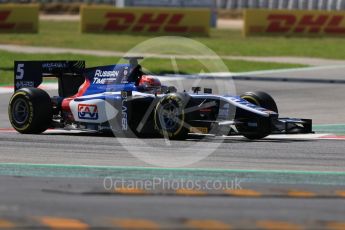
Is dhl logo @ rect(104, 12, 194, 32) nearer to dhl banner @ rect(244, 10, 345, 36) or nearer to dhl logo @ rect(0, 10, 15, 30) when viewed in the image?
dhl banner @ rect(244, 10, 345, 36)

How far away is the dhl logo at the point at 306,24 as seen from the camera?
4856cm

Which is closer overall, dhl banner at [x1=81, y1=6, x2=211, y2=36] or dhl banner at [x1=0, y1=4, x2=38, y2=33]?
dhl banner at [x1=0, y1=4, x2=38, y2=33]

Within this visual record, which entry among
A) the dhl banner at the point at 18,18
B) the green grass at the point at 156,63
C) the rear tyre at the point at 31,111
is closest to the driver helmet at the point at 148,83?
the rear tyre at the point at 31,111

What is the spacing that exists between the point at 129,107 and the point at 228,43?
1134 inches

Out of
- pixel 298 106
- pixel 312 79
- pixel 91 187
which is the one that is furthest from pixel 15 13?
pixel 91 187

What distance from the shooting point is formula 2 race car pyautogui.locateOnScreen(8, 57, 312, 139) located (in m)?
14.3

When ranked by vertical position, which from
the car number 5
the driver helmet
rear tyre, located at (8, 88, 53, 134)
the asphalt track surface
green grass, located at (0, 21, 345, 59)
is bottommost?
the asphalt track surface

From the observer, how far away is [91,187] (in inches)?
407

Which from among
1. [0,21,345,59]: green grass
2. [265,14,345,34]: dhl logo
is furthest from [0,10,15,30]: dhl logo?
[265,14,345,34]: dhl logo

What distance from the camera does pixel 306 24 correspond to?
48.8 m

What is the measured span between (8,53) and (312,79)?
11.1 metres

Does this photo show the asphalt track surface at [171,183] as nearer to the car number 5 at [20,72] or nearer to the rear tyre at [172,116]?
the rear tyre at [172,116]

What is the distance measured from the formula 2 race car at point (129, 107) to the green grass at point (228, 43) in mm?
22005

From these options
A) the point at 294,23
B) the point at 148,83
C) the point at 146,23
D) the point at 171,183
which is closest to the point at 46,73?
the point at 148,83
